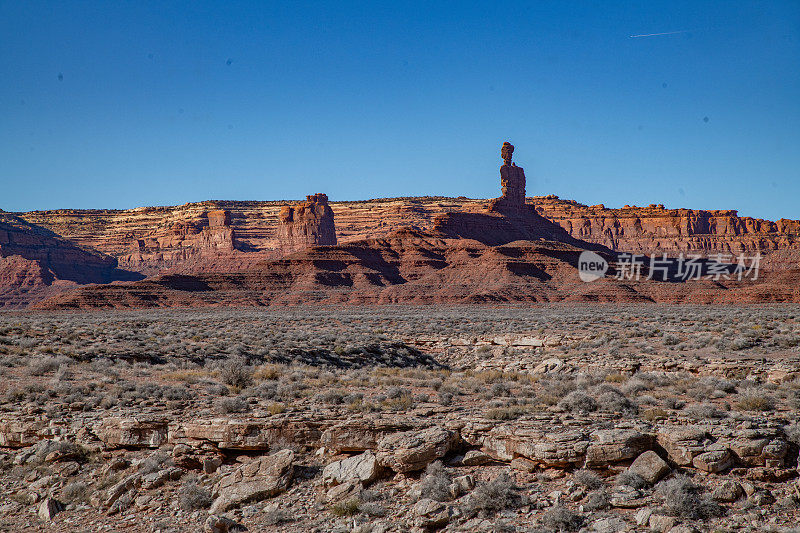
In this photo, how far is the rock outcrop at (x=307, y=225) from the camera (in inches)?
5236

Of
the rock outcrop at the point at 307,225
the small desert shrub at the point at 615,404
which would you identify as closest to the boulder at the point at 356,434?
the small desert shrub at the point at 615,404

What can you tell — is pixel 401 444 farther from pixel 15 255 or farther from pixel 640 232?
pixel 640 232

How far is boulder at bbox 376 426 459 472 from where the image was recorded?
28.1ft

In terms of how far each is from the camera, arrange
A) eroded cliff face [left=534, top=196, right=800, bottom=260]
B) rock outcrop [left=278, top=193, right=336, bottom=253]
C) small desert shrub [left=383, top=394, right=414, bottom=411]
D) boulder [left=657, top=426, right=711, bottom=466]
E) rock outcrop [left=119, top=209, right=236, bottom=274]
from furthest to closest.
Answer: rock outcrop [left=119, top=209, right=236, bottom=274] → eroded cliff face [left=534, top=196, right=800, bottom=260] → rock outcrop [left=278, top=193, right=336, bottom=253] → small desert shrub [left=383, top=394, right=414, bottom=411] → boulder [left=657, top=426, right=711, bottom=466]

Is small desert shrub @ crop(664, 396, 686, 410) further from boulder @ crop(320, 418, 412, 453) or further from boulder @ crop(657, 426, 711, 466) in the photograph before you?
→ boulder @ crop(320, 418, 412, 453)

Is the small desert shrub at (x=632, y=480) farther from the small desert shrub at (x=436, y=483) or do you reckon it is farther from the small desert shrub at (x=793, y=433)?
the small desert shrub at (x=793, y=433)

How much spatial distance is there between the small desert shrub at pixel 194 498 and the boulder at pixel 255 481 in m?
0.12

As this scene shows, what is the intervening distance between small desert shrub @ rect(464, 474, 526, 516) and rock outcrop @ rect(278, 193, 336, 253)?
414 ft

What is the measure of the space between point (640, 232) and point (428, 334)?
437 feet

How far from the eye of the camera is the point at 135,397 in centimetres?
1228

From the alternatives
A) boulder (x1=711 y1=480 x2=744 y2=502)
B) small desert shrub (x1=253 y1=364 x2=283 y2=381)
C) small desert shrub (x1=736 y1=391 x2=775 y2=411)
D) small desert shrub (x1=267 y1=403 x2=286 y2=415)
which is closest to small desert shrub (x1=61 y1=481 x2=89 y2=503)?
small desert shrub (x1=267 y1=403 x2=286 y2=415)

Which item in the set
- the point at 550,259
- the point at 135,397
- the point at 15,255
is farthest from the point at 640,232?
the point at 135,397

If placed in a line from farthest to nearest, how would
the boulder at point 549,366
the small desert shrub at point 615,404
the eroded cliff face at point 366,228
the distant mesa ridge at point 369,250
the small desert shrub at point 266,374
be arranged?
the eroded cliff face at point 366,228 < the distant mesa ridge at point 369,250 < the boulder at point 549,366 < the small desert shrub at point 266,374 < the small desert shrub at point 615,404

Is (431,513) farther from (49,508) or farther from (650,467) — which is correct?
(49,508)
